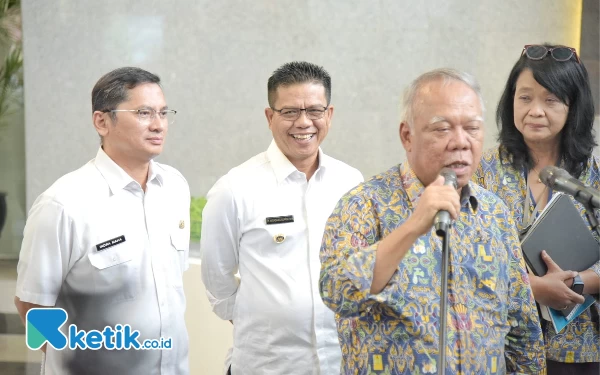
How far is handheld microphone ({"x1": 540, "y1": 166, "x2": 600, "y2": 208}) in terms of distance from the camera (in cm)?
171

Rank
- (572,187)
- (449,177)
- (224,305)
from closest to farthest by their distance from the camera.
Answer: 1. (449,177)
2. (572,187)
3. (224,305)

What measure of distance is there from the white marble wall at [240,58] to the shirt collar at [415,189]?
3460 mm

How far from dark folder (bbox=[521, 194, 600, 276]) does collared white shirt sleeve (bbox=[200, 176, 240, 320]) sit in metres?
1.03

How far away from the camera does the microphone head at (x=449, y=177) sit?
1592 mm

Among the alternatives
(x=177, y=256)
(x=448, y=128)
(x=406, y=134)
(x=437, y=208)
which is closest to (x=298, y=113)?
(x=177, y=256)

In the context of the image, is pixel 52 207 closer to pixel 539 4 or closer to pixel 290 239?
pixel 290 239

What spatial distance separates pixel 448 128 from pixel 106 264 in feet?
4.22

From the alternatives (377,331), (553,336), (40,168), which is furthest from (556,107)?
(40,168)

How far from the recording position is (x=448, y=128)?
1745 millimetres

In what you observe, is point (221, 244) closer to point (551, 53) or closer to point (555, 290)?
point (555, 290)

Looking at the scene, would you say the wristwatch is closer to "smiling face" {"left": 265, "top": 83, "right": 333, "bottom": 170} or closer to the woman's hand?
the woman's hand

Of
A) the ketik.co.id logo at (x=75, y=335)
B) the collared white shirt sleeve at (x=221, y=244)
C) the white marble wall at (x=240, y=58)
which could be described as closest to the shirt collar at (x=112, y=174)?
the collared white shirt sleeve at (x=221, y=244)

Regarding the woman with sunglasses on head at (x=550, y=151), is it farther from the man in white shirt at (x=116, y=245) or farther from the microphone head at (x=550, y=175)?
the man in white shirt at (x=116, y=245)

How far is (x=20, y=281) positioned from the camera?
249cm
